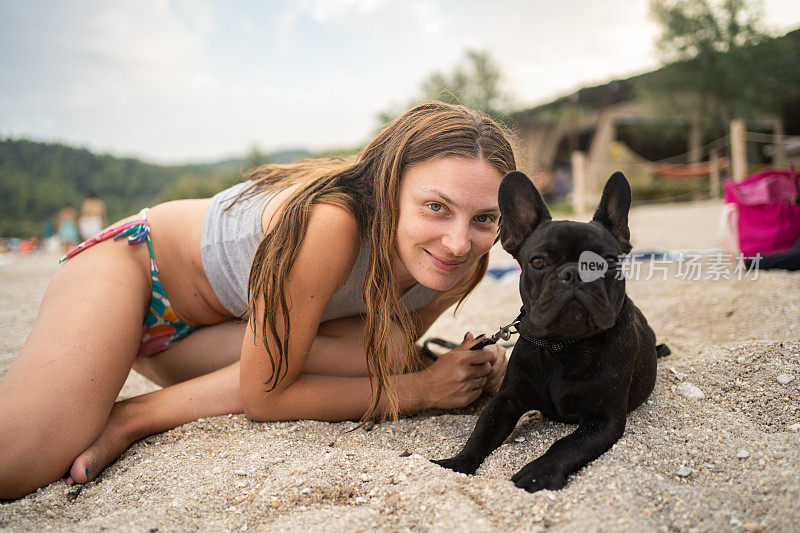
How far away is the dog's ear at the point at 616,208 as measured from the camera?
2.04 meters

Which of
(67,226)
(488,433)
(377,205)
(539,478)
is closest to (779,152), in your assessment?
(377,205)

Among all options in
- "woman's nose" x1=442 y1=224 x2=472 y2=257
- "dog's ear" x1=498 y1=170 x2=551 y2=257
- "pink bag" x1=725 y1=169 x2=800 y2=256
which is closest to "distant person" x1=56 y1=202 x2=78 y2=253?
"woman's nose" x1=442 y1=224 x2=472 y2=257

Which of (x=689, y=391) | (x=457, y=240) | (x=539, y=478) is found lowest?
(x=689, y=391)

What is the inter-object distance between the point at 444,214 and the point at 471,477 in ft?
3.57

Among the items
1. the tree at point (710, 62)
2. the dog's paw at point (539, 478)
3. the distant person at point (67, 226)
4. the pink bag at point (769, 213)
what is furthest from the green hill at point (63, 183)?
the tree at point (710, 62)

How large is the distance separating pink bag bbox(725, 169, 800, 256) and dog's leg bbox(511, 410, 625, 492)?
13.1ft

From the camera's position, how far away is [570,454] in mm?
1838

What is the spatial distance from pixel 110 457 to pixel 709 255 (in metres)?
5.86

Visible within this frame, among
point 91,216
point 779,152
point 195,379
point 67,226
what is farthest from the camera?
point 67,226

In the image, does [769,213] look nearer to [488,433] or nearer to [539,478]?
[488,433]

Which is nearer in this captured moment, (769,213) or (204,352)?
(204,352)

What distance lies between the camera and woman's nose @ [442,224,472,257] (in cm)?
223

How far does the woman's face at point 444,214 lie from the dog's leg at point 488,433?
23.7 inches

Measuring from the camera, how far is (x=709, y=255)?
5711 mm
